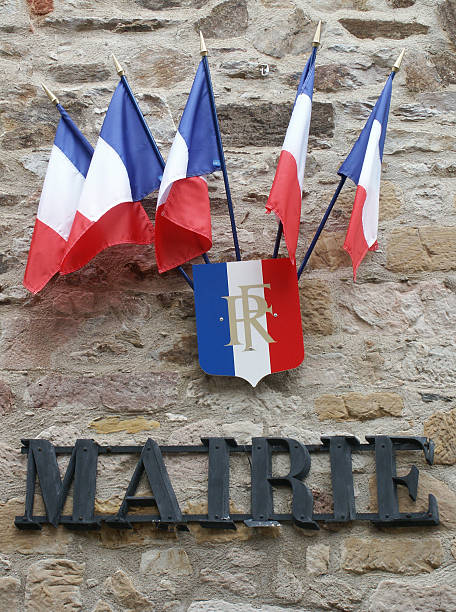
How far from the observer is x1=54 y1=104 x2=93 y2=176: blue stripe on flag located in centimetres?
225

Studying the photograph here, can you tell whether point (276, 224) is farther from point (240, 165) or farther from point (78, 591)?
point (78, 591)

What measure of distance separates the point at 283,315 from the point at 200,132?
567 millimetres

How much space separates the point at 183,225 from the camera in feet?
6.73

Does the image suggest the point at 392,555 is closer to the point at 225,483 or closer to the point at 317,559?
the point at 317,559

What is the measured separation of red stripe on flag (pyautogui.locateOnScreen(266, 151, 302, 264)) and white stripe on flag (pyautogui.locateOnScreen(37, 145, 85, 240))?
60cm

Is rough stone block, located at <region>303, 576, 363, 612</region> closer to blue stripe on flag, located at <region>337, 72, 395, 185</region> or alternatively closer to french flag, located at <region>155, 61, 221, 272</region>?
french flag, located at <region>155, 61, 221, 272</region>

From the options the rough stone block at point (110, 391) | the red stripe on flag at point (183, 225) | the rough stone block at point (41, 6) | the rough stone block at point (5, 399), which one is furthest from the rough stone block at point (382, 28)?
the rough stone block at point (5, 399)

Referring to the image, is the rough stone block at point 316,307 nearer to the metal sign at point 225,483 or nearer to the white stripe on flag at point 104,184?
the metal sign at point 225,483

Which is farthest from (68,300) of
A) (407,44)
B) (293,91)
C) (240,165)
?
(407,44)

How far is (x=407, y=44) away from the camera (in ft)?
8.58

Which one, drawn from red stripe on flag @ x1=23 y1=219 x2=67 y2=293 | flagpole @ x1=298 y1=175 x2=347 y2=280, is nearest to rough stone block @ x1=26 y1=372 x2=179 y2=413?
red stripe on flag @ x1=23 y1=219 x2=67 y2=293

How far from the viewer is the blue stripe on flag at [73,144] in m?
2.25

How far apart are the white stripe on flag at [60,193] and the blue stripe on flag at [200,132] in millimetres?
369

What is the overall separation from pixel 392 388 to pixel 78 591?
989 mm
